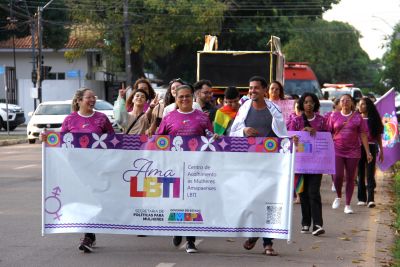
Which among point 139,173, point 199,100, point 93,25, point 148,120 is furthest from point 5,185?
point 93,25

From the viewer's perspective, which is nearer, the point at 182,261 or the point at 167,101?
the point at 182,261

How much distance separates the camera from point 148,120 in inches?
466

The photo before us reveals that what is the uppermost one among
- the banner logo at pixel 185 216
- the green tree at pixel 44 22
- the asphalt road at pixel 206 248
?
the green tree at pixel 44 22

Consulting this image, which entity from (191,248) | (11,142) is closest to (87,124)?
(191,248)

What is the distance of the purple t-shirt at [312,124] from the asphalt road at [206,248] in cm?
125

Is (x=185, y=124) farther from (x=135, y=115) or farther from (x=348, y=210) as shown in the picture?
(x=348, y=210)

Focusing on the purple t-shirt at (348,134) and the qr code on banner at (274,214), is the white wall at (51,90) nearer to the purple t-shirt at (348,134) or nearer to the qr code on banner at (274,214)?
the purple t-shirt at (348,134)

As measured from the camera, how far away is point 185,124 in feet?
33.7

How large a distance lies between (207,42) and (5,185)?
33.8 ft

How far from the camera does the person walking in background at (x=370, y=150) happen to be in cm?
1522

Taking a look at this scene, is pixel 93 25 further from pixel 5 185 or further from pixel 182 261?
pixel 182 261

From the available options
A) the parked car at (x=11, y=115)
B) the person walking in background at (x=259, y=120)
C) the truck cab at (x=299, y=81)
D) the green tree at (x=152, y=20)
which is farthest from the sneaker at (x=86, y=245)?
the green tree at (x=152, y=20)

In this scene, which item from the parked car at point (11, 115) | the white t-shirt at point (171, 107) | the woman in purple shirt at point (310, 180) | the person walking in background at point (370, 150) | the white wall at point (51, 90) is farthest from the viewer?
the white wall at point (51, 90)

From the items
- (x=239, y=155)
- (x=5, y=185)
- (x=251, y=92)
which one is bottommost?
(x=5, y=185)
